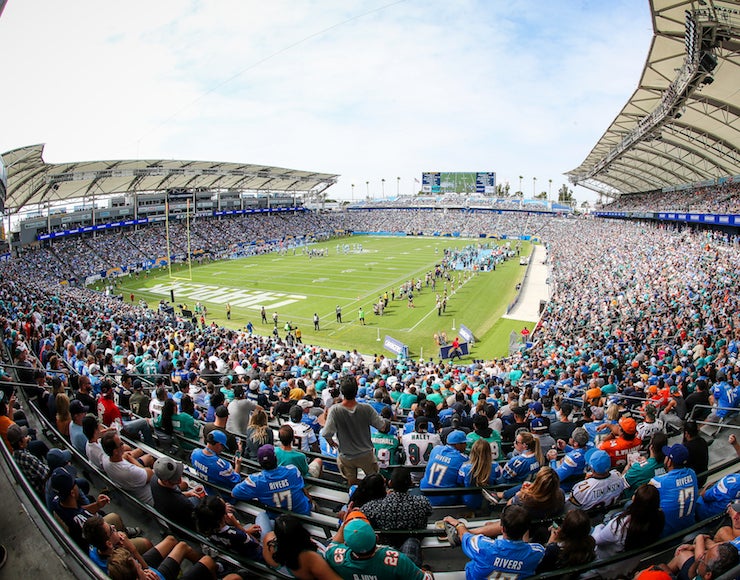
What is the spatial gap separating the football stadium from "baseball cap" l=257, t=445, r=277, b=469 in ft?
0.11

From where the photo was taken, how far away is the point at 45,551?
117 inches

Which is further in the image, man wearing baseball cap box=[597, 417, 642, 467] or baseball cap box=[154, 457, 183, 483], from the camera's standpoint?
man wearing baseball cap box=[597, 417, 642, 467]

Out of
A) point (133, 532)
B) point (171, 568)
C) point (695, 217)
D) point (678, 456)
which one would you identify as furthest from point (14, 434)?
point (695, 217)

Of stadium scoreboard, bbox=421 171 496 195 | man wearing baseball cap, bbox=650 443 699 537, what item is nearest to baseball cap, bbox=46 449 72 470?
man wearing baseball cap, bbox=650 443 699 537

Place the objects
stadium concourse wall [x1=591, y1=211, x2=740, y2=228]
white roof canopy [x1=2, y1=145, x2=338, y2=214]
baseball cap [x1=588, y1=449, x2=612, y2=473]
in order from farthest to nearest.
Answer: white roof canopy [x1=2, y1=145, x2=338, y2=214], stadium concourse wall [x1=591, y1=211, x2=740, y2=228], baseball cap [x1=588, y1=449, x2=612, y2=473]

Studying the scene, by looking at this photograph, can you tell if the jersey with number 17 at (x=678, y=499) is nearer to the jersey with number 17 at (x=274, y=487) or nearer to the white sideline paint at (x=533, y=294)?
the jersey with number 17 at (x=274, y=487)

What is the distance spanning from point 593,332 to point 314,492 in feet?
54.5

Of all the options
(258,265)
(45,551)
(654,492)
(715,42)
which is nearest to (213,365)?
Result: (45,551)

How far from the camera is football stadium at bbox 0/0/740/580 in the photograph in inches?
141

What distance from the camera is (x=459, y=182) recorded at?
105500 millimetres

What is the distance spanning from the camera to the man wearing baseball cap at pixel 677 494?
415 cm

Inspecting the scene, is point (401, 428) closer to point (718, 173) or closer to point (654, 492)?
point (654, 492)

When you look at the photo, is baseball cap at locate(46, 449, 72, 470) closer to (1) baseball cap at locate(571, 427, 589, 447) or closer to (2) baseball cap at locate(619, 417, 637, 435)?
(1) baseball cap at locate(571, 427, 589, 447)

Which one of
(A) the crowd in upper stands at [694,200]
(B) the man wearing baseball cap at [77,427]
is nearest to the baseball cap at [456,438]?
(B) the man wearing baseball cap at [77,427]
